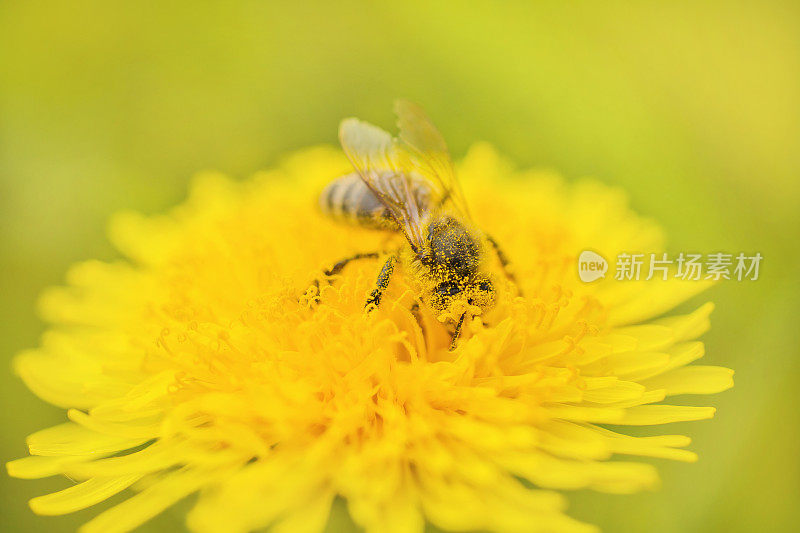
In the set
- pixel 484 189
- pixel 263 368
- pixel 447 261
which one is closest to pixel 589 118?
pixel 484 189

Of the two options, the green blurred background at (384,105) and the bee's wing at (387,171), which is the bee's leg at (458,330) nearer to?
the bee's wing at (387,171)

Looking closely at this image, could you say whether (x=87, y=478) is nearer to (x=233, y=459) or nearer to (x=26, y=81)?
(x=233, y=459)

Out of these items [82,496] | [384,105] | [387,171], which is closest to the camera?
[82,496]

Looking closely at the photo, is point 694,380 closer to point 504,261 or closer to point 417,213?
point 504,261

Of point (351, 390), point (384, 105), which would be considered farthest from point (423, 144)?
point (384, 105)

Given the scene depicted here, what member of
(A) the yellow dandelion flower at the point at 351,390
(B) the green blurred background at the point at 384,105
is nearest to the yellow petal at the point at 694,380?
(A) the yellow dandelion flower at the point at 351,390

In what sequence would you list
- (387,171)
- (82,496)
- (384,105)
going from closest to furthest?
(82,496)
(387,171)
(384,105)

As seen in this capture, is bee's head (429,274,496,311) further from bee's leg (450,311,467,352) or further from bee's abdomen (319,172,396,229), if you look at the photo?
bee's abdomen (319,172,396,229)
